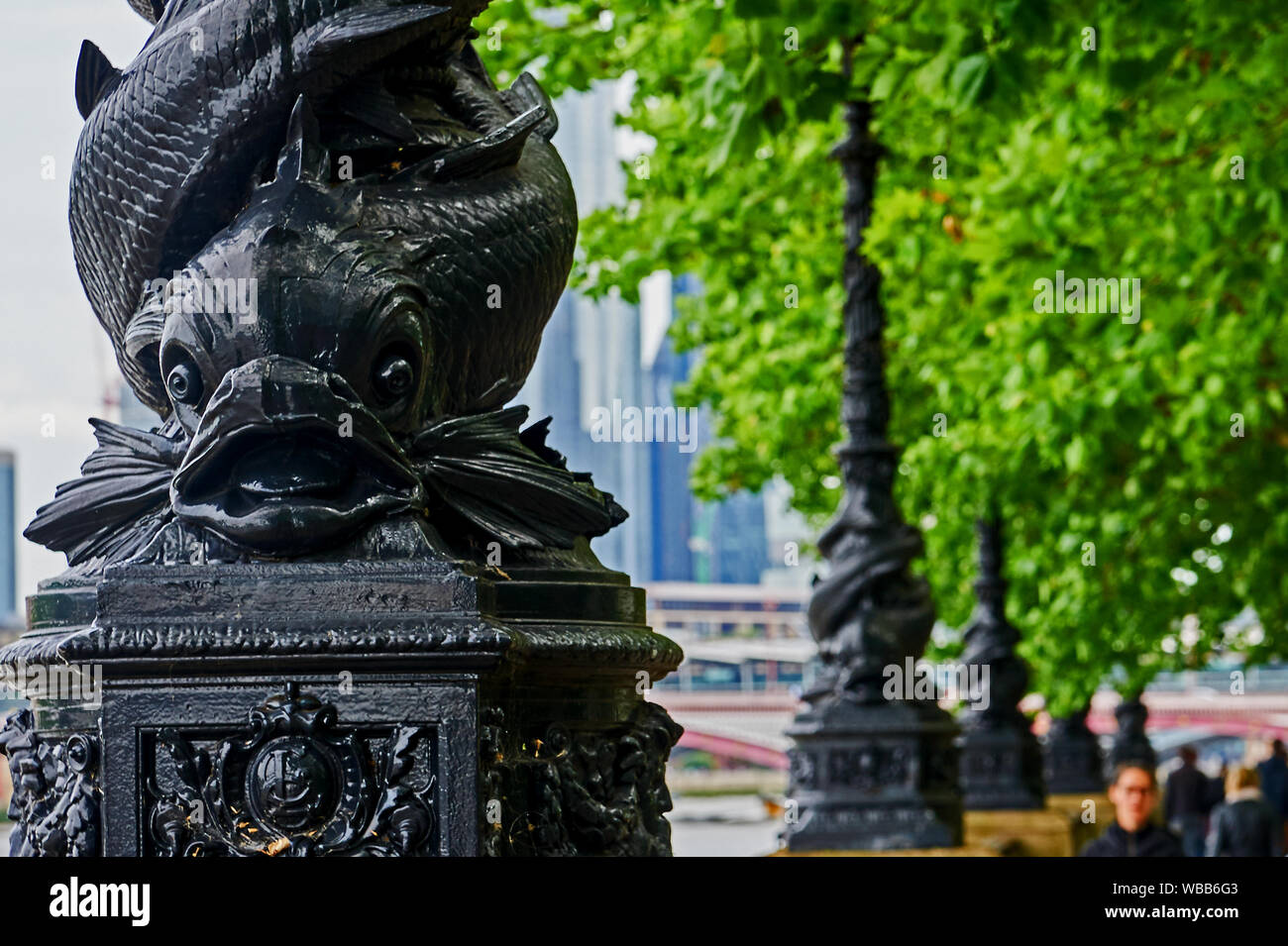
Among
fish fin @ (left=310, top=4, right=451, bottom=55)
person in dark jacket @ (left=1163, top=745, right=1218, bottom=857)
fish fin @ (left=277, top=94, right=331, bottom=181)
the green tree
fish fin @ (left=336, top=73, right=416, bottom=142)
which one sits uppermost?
the green tree

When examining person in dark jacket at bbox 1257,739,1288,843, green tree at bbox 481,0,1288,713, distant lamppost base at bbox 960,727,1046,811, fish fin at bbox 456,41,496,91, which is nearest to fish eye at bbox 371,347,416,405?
fish fin at bbox 456,41,496,91

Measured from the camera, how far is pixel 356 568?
3395 mm

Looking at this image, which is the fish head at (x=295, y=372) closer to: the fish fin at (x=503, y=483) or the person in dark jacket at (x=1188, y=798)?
the fish fin at (x=503, y=483)

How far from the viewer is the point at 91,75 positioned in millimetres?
4203

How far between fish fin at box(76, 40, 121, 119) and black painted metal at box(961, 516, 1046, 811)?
14826 mm

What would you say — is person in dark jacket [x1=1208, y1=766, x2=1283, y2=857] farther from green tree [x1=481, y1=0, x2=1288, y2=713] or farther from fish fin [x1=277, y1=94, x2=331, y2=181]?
fish fin [x1=277, y1=94, x2=331, y2=181]

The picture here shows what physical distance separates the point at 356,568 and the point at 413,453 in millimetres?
363

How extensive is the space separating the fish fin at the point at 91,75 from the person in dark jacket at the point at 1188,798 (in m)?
24.5

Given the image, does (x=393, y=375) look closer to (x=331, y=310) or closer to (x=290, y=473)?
(x=331, y=310)

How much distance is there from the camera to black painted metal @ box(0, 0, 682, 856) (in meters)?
3.32

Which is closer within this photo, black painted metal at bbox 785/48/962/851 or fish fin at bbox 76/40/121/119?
Answer: fish fin at bbox 76/40/121/119

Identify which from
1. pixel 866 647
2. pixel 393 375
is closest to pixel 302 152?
pixel 393 375

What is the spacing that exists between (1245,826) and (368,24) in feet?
39.3
